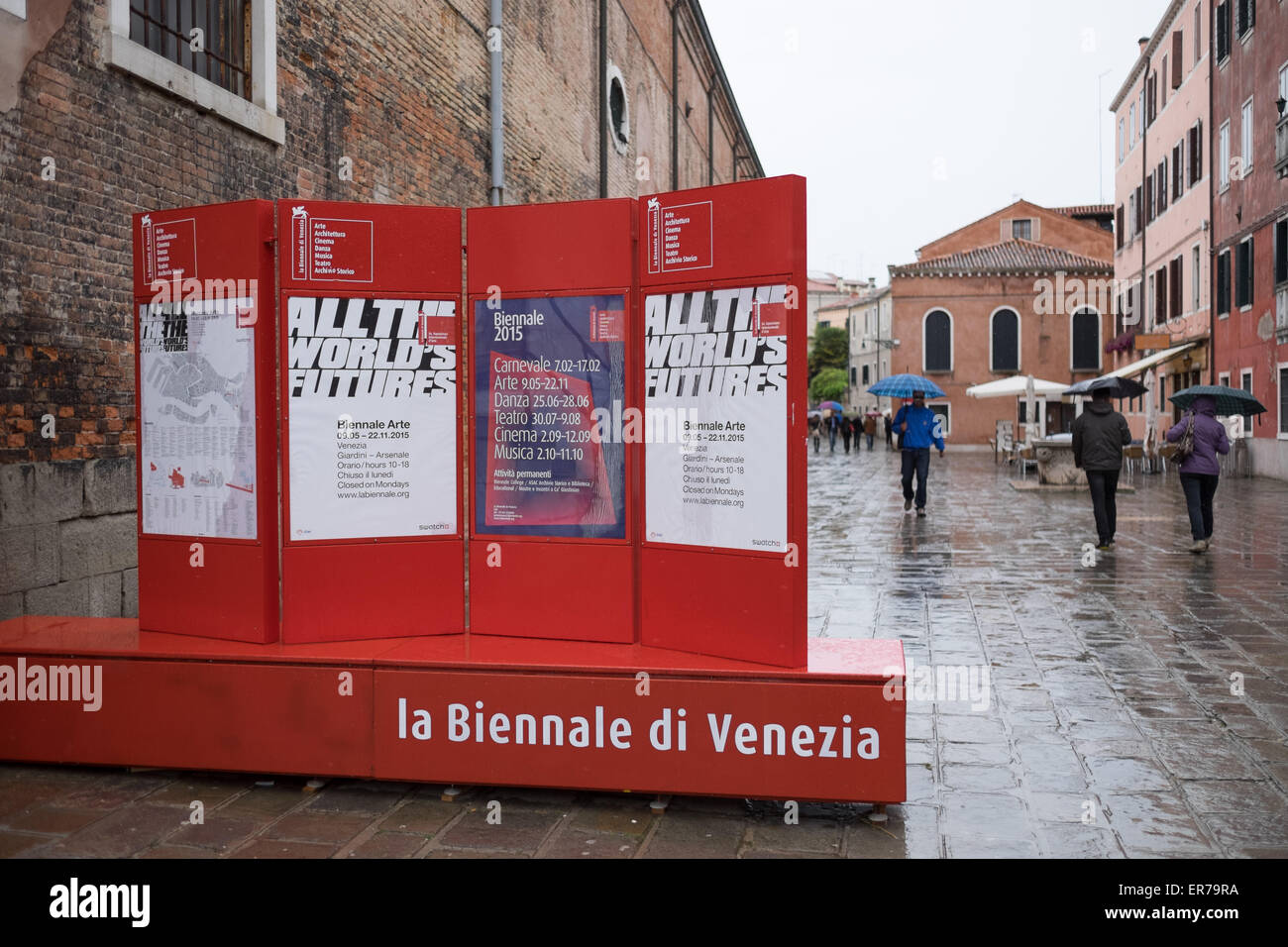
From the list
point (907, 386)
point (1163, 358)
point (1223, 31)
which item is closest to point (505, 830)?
point (907, 386)

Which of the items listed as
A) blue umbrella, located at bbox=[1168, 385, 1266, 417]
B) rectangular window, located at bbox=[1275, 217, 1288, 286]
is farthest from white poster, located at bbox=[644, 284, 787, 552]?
rectangular window, located at bbox=[1275, 217, 1288, 286]

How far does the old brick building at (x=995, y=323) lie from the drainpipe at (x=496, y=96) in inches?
1576

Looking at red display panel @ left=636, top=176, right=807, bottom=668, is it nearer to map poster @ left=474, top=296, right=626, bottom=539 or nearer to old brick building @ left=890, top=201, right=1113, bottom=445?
map poster @ left=474, top=296, right=626, bottom=539

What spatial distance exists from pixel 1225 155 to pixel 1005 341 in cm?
2596

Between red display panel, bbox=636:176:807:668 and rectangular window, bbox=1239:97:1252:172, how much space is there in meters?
25.0

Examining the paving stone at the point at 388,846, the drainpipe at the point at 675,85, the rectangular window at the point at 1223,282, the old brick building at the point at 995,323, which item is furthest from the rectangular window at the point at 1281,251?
the old brick building at the point at 995,323

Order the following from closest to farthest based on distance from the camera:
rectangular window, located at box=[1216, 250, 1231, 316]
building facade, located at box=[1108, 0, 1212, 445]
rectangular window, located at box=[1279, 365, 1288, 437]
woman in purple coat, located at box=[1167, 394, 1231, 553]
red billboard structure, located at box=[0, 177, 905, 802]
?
red billboard structure, located at box=[0, 177, 905, 802], woman in purple coat, located at box=[1167, 394, 1231, 553], rectangular window, located at box=[1279, 365, 1288, 437], rectangular window, located at box=[1216, 250, 1231, 316], building facade, located at box=[1108, 0, 1212, 445]

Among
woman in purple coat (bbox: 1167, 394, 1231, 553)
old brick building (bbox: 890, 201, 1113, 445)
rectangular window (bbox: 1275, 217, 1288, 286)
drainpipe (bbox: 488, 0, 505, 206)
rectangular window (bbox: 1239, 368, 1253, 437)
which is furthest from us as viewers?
old brick building (bbox: 890, 201, 1113, 445)

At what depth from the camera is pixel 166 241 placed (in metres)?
5.00

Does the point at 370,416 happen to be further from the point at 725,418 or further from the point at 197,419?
the point at 725,418

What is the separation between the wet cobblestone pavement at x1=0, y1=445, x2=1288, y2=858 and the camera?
3.96 m

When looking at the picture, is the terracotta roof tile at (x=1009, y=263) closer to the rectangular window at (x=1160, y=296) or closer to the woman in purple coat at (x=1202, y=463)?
the rectangular window at (x=1160, y=296)

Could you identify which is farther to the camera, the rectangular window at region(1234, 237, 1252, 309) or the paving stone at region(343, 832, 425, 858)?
the rectangular window at region(1234, 237, 1252, 309)
